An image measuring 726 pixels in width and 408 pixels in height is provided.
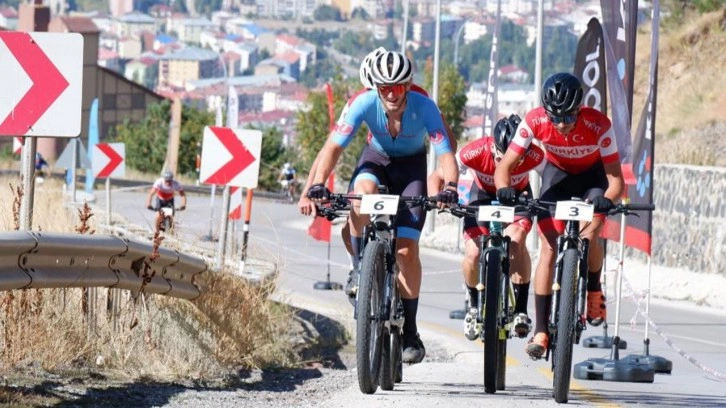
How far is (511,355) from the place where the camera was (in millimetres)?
14789

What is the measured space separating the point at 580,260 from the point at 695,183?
15668 millimetres

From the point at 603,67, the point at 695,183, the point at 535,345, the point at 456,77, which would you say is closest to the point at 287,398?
the point at 535,345

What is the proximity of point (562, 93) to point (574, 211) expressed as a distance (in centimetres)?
72

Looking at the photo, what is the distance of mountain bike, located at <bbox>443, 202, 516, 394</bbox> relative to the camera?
1001 cm

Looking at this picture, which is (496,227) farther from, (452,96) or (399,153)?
(452,96)

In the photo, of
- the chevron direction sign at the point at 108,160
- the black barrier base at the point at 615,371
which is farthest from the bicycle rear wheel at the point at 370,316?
the chevron direction sign at the point at 108,160

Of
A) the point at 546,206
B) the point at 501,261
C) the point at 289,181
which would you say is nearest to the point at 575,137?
the point at 546,206

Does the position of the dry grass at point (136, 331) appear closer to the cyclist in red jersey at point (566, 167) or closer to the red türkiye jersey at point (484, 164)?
the red türkiye jersey at point (484, 164)

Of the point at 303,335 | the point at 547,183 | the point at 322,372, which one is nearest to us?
the point at 547,183

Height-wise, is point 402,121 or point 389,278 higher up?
point 402,121

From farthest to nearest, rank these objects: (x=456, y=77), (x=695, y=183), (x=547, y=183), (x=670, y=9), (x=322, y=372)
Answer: (x=456, y=77) < (x=670, y=9) < (x=695, y=183) < (x=322, y=372) < (x=547, y=183)

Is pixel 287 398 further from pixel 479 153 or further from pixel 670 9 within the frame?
pixel 670 9

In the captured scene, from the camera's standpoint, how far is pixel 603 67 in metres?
16.5

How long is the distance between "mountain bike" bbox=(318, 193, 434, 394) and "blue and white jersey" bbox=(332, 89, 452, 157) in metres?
0.45
